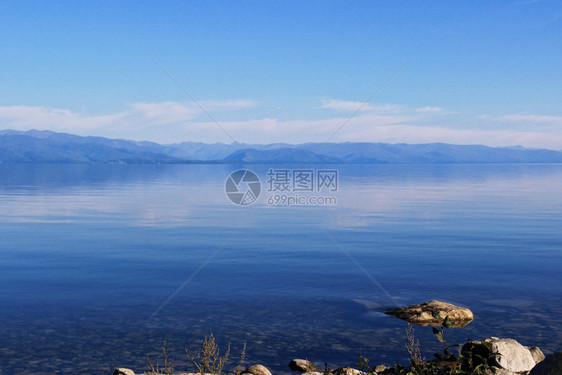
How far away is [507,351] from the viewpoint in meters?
10.8

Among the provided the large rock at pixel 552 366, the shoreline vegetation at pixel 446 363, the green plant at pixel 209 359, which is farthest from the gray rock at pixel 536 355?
the green plant at pixel 209 359

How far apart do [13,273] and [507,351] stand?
702 inches

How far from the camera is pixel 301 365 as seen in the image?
492 inches

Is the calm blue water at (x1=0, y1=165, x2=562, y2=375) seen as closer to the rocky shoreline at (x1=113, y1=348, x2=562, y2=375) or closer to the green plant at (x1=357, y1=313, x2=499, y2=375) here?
the rocky shoreline at (x1=113, y1=348, x2=562, y2=375)

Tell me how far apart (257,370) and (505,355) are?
472cm

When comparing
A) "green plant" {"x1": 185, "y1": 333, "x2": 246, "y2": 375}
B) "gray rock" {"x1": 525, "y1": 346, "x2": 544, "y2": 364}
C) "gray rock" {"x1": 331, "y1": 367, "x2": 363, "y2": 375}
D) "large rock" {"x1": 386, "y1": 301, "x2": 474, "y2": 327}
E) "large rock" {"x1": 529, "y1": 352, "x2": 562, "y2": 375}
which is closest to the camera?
"large rock" {"x1": 529, "y1": 352, "x2": 562, "y2": 375}

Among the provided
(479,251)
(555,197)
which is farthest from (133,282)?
(555,197)

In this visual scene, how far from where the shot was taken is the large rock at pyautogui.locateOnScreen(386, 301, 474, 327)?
15.4 m

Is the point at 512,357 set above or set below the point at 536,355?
above

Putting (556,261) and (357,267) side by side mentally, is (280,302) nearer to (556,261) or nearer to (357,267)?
(357,267)

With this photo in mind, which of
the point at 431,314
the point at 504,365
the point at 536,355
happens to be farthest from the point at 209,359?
the point at 431,314

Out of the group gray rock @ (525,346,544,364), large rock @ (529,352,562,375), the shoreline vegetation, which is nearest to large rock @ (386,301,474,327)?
the shoreline vegetation

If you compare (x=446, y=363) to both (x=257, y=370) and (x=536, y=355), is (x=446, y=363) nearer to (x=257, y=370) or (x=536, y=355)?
(x=536, y=355)

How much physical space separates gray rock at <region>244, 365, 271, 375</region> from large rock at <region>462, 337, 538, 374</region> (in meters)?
3.88
